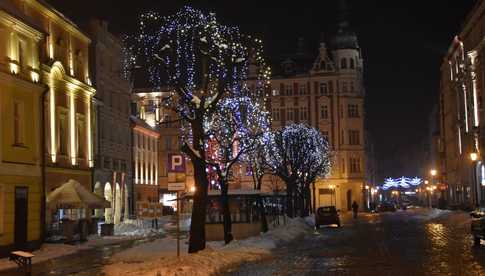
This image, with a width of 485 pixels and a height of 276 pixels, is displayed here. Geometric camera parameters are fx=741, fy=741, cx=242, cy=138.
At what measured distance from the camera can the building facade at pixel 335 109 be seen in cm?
10225

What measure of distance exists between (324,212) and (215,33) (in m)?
25.7

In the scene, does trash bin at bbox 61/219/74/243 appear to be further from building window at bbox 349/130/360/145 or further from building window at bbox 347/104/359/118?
building window at bbox 347/104/359/118

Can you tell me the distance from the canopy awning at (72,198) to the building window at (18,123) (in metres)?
5.31

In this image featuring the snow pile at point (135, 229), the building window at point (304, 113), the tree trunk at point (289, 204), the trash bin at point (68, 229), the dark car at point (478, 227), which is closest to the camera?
the dark car at point (478, 227)

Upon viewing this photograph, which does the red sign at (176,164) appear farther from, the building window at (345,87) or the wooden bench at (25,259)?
the building window at (345,87)

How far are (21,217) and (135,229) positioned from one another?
21010 mm

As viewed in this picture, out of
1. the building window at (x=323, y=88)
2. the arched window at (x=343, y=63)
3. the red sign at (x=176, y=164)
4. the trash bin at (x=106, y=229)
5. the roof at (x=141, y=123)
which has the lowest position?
the trash bin at (x=106, y=229)

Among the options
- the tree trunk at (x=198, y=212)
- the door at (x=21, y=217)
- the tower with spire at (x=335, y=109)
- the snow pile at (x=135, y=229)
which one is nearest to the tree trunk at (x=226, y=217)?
the tree trunk at (x=198, y=212)

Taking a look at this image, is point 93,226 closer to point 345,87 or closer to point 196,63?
point 196,63

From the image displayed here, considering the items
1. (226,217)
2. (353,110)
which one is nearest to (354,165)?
(353,110)

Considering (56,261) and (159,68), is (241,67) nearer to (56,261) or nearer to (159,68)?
(159,68)

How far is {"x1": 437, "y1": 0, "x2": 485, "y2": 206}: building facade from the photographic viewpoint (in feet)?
225

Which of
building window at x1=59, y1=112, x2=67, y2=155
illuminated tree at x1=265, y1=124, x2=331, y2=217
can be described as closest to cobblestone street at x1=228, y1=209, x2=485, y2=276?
building window at x1=59, y1=112, x2=67, y2=155

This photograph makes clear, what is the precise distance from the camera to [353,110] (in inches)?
4072
